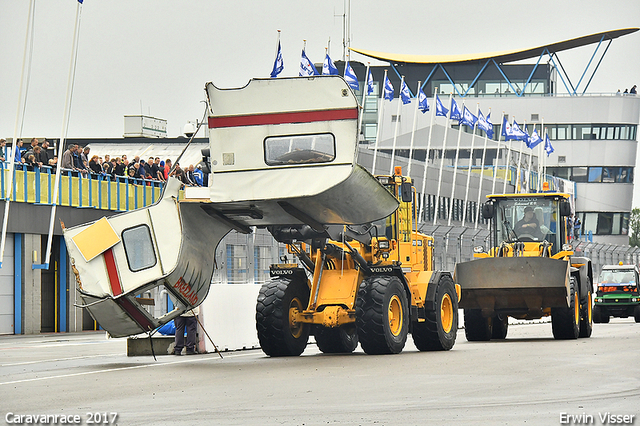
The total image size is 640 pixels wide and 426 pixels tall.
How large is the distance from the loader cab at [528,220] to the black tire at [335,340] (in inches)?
232

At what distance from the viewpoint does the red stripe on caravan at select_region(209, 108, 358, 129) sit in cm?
1547

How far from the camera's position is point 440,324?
19.4m

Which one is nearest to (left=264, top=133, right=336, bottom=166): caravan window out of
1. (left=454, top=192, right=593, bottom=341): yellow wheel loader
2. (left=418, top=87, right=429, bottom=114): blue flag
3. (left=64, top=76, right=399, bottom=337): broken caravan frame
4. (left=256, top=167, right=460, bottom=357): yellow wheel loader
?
(left=64, top=76, right=399, bottom=337): broken caravan frame

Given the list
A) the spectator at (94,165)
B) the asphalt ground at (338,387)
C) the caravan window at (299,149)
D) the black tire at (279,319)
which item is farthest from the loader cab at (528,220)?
the spectator at (94,165)

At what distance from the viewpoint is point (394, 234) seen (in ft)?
64.1

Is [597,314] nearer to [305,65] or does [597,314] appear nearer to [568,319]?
[305,65]

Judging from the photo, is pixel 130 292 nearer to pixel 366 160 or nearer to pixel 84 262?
pixel 84 262

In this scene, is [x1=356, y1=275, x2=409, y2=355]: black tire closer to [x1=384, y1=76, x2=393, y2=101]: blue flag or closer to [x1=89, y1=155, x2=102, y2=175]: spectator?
[x1=89, y1=155, x2=102, y2=175]: spectator

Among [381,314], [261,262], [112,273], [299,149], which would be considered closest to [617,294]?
[261,262]

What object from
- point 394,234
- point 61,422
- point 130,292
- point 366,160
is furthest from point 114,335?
point 366,160

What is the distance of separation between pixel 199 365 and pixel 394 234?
4.72 m

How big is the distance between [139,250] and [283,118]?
9.84 feet

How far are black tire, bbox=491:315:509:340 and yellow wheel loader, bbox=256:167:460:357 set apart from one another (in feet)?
14.1

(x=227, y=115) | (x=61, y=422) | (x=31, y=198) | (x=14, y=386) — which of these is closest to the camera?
(x=61, y=422)
